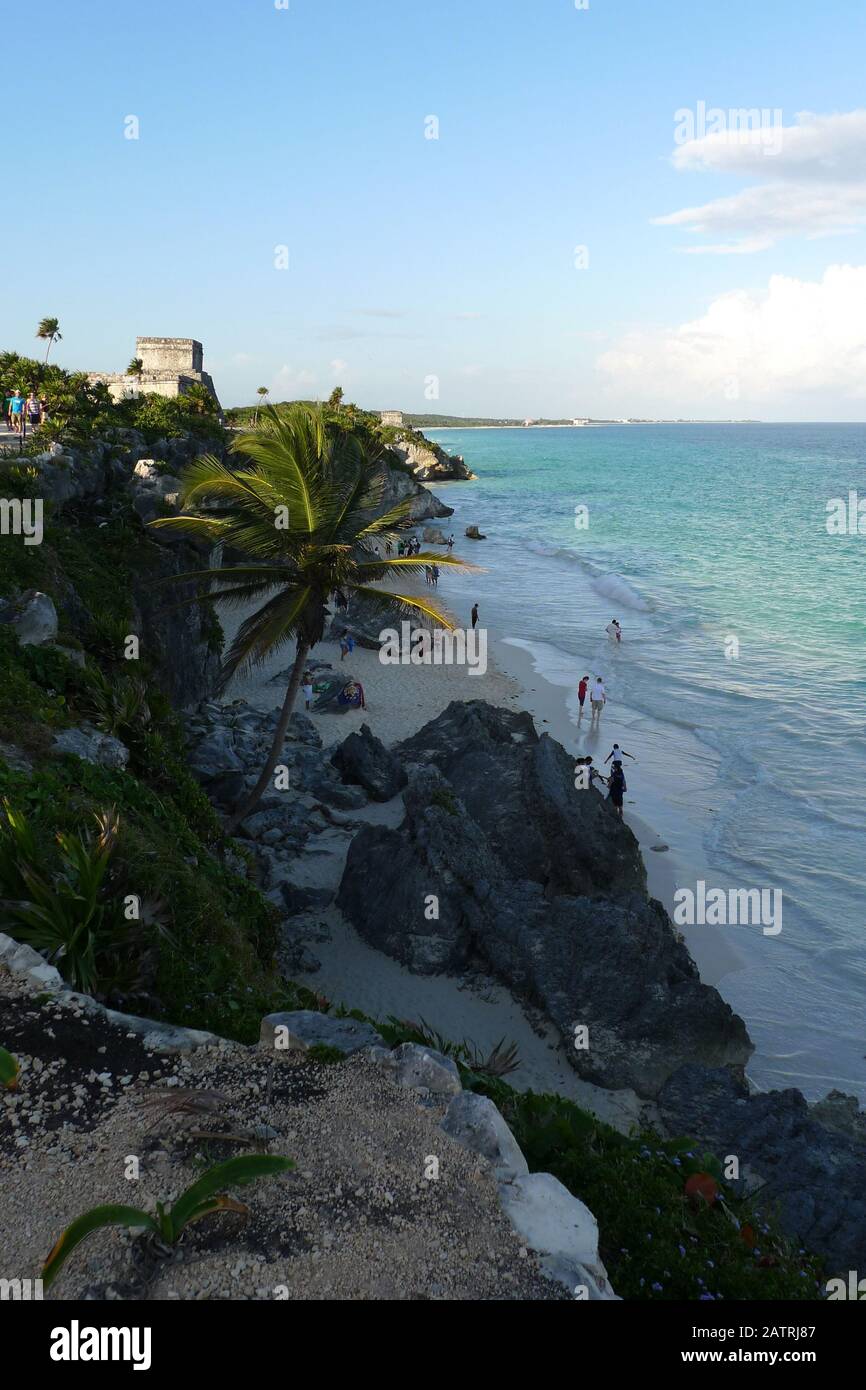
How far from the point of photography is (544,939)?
1220cm

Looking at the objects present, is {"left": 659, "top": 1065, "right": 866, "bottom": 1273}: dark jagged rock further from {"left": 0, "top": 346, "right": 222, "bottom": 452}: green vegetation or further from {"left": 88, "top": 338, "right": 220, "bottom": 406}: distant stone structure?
{"left": 88, "top": 338, "right": 220, "bottom": 406}: distant stone structure

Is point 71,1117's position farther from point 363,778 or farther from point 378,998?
point 363,778

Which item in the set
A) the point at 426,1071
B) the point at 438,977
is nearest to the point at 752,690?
the point at 438,977

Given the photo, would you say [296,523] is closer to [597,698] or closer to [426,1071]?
[426,1071]

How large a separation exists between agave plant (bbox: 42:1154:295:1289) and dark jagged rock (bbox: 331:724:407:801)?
13.3 metres

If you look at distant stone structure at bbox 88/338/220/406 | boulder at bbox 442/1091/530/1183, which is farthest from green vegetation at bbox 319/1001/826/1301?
distant stone structure at bbox 88/338/220/406

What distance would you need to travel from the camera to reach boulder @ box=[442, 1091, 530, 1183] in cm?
550

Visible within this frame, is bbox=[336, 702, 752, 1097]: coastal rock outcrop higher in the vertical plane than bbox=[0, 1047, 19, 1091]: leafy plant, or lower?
lower

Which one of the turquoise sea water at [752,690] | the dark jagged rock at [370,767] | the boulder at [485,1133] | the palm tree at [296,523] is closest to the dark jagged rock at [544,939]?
the turquoise sea water at [752,690]

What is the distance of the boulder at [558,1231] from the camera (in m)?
4.83

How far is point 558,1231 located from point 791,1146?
5.30 metres

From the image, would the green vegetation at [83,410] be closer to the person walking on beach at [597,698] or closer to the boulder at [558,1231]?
the person walking on beach at [597,698]
